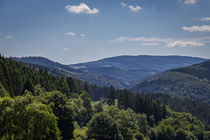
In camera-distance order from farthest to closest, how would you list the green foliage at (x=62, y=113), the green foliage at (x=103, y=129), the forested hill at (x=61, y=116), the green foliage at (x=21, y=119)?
the green foliage at (x=62, y=113)
the green foliage at (x=103, y=129)
the forested hill at (x=61, y=116)
the green foliage at (x=21, y=119)

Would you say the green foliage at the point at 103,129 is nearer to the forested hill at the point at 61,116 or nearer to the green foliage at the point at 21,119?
the forested hill at the point at 61,116

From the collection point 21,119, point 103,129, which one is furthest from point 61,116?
point 21,119

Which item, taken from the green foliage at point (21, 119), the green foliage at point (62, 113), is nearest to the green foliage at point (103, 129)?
the green foliage at point (62, 113)

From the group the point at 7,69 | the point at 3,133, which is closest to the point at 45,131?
the point at 3,133

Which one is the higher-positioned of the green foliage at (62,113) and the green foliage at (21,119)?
the green foliage at (21,119)

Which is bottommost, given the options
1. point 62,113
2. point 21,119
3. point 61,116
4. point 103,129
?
point 103,129

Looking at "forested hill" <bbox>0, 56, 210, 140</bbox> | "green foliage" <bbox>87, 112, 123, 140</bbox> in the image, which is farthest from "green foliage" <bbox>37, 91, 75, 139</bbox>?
"green foliage" <bbox>87, 112, 123, 140</bbox>

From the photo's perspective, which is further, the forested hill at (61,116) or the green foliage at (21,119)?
the forested hill at (61,116)

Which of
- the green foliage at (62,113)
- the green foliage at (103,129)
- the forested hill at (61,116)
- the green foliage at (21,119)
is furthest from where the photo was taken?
the green foliage at (62,113)

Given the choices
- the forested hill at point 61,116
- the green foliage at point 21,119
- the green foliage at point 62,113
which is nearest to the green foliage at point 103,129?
the forested hill at point 61,116

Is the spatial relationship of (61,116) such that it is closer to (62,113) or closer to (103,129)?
(62,113)

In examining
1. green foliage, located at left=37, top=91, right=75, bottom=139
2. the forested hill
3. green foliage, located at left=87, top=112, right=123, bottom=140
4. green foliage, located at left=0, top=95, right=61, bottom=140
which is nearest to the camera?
green foliage, located at left=0, top=95, right=61, bottom=140

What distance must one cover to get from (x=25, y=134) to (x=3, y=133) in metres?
3.48

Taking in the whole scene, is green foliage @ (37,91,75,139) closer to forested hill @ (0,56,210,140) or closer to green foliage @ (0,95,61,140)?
forested hill @ (0,56,210,140)
